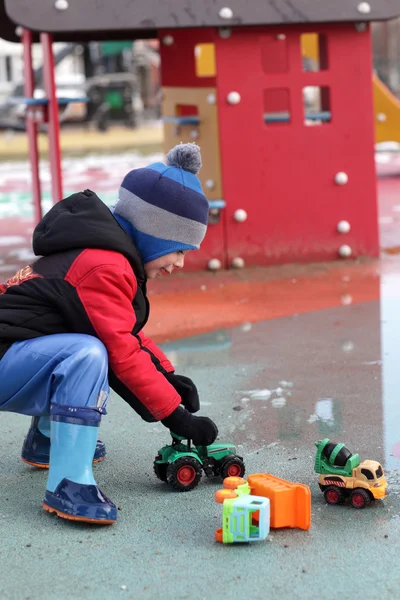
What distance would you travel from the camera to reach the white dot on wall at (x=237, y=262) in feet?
21.5

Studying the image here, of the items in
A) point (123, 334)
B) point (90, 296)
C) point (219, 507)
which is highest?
point (90, 296)

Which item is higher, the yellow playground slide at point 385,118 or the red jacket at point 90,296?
the yellow playground slide at point 385,118

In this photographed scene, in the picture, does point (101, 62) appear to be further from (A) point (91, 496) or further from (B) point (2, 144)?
(A) point (91, 496)

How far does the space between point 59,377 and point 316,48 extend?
7.57 metres

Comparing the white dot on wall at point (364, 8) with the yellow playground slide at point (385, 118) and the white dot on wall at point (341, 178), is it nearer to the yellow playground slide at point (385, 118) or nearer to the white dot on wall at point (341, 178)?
the white dot on wall at point (341, 178)

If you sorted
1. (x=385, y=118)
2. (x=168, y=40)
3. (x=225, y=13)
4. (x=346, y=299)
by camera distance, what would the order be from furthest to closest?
(x=385, y=118) → (x=168, y=40) → (x=225, y=13) → (x=346, y=299)

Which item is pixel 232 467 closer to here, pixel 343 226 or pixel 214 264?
pixel 214 264

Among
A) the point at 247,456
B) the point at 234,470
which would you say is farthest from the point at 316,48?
the point at 234,470

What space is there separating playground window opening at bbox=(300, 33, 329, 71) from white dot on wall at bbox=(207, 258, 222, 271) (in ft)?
4.89

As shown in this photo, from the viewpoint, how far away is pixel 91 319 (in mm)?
2805

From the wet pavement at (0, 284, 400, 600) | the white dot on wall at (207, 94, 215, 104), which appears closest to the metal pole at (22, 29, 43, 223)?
the white dot on wall at (207, 94, 215, 104)

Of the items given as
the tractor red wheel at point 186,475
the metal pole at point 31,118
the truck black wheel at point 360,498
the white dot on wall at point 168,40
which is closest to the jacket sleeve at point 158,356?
the tractor red wheel at point 186,475

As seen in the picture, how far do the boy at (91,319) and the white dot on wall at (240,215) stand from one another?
136 inches

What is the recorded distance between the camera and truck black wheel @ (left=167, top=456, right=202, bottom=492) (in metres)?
3.01
